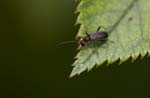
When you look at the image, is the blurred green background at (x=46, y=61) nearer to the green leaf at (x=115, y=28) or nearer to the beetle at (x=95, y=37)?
the beetle at (x=95, y=37)

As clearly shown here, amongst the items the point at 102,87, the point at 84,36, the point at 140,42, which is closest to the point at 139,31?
the point at 140,42

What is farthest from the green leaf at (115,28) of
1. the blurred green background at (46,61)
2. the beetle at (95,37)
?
the blurred green background at (46,61)

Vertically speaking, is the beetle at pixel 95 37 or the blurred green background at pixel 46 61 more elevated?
the beetle at pixel 95 37

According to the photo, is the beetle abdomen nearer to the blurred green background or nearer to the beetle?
the beetle

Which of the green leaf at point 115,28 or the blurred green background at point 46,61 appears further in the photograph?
the blurred green background at point 46,61

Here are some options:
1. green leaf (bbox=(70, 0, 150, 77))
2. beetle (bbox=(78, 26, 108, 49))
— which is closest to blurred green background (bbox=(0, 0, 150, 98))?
beetle (bbox=(78, 26, 108, 49))

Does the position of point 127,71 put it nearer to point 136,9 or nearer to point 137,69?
point 137,69

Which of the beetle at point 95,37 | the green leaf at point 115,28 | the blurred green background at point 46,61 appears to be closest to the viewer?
the green leaf at point 115,28
